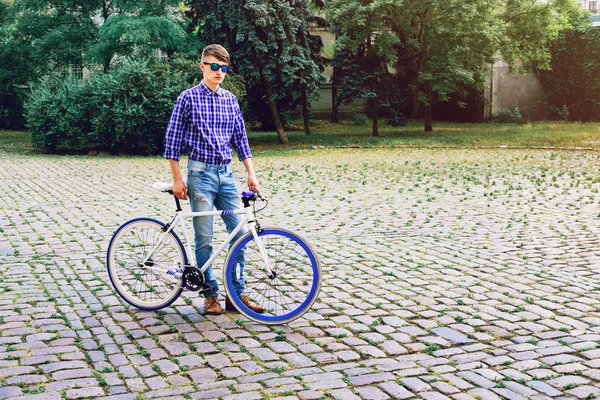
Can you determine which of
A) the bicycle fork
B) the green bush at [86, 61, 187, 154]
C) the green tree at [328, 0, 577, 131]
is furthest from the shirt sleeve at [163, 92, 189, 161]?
the green tree at [328, 0, 577, 131]

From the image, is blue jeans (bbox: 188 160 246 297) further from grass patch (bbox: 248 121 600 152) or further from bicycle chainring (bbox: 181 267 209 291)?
grass patch (bbox: 248 121 600 152)

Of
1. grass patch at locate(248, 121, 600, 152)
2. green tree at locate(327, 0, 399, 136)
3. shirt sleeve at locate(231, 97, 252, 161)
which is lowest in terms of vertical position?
grass patch at locate(248, 121, 600, 152)

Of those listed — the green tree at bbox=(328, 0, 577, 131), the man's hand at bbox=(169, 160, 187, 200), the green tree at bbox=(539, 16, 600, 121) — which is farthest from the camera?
the green tree at bbox=(539, 16, 600, 121)

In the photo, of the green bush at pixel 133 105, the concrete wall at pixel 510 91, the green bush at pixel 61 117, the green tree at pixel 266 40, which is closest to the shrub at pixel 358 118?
the concrete wall at pixel 510 91

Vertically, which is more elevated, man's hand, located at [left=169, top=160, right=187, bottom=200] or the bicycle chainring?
man's hand, located at [left=169, top=160, right=187, bottom=200]

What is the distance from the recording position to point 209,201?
18.7 feet

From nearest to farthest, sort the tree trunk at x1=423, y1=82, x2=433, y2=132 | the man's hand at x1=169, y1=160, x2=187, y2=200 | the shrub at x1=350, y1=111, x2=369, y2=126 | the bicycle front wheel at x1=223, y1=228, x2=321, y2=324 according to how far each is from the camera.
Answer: the bicycle front wheel at x1=223, y1=228, x2=321, y2=324 → the man's hand at x1=169, y1=160, x2=187, y2=200 → the tree trunk at x1=423, y1=82, x2=433, y2=132 → the shrub at x1=350, y1=111, x2=369, y2=126

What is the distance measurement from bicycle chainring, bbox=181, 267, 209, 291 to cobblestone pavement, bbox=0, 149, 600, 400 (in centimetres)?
22

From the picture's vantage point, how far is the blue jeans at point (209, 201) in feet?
18.6

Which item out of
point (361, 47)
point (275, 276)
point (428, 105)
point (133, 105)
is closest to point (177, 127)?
point (275, 276)

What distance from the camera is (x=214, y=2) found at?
2530cm

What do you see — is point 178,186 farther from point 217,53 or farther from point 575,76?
point 575,76

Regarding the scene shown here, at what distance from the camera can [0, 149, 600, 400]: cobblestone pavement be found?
14.3ft

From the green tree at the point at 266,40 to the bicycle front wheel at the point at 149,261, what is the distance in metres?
18.7
